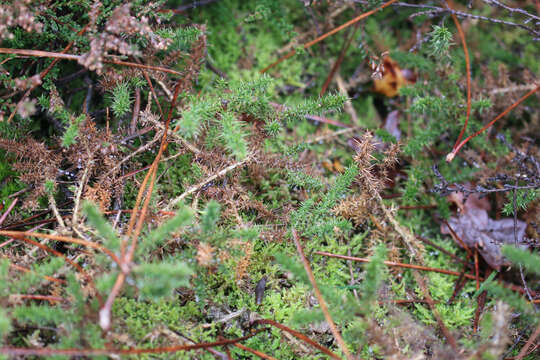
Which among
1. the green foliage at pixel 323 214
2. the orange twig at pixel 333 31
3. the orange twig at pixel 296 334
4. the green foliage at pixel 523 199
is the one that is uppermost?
the orange twig at pixel 333 31

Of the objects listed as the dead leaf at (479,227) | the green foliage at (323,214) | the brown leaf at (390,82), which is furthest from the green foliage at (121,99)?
the dead leaf at (479,227)

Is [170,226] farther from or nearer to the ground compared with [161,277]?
farther from the ground

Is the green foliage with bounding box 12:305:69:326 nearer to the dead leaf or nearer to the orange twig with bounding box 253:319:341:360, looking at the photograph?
the orange twig with bounding box 253:319:341:360

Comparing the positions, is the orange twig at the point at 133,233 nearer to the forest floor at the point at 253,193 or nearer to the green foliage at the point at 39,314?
the forest floor at the point at 253,193

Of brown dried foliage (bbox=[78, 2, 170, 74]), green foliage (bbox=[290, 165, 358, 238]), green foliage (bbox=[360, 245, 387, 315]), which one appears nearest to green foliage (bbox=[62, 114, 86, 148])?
brown dried foliage (bbox=[78, 2, 170, 74])

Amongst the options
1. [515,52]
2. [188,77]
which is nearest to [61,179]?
[188,77]

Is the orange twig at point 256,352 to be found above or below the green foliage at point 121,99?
below

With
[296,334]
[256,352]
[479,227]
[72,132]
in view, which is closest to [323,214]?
[296,334]

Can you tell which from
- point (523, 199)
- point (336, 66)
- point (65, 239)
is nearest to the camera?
point (65, 239)

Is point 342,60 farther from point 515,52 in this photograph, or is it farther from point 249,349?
point 249,349

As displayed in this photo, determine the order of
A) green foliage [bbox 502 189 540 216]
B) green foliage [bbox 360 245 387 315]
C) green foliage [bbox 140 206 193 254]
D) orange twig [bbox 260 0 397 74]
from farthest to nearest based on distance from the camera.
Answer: orange twig [bbox 260 0 397 74] < green foliage [bbox 502 189 540 216] < green foliage [bbox 360 245 387 315] < green foliage [bbox 140 206 193 254]

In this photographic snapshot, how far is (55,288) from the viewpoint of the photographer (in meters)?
1.91

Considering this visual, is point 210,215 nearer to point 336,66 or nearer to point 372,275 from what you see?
point 372,275

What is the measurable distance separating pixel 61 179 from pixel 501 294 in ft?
7.89
